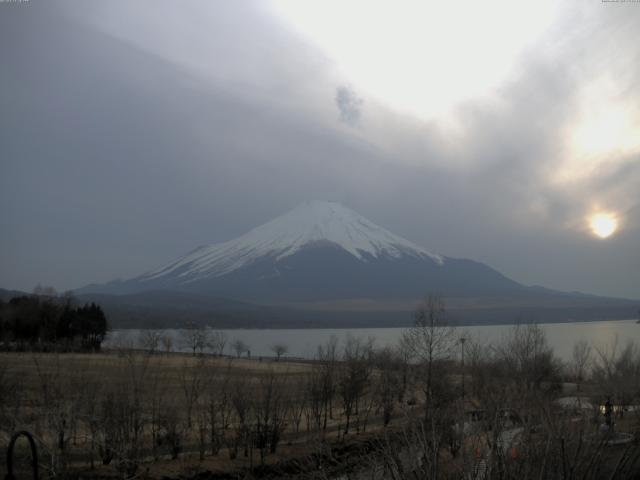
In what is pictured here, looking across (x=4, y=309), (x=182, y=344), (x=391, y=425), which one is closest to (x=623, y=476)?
(x=391, y=425)

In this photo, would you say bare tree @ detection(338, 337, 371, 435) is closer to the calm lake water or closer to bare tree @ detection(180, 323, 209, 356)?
the calm lake water

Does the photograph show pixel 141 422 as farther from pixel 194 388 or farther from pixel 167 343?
pixel 167 343

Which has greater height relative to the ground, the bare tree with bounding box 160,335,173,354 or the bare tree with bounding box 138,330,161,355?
the bare tree with bounding box 138,330,161,355

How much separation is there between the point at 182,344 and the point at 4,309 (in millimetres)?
40897

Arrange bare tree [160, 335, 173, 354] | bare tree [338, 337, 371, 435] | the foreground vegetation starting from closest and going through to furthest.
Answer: the foreground vegetation < bare tree [338, 337, 371, 435] < bare tree [160, 335, 173, 354]

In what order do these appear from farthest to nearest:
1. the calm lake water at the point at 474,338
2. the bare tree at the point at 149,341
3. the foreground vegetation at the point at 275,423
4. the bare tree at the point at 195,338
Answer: the bare tree at the point at 195,338
the calm lake water at the point at 474,338
the bare tree at the point at 149,341
the foreground vegetation at the point at 275,423

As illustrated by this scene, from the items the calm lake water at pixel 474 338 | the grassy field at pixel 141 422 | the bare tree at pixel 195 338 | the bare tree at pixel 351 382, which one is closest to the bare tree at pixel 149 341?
the calm lake water at pixel 474 338

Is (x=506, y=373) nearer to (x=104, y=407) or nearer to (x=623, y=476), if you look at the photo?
(x=104, y=407)

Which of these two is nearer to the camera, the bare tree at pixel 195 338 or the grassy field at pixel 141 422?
the grassy field at pixel 141 422

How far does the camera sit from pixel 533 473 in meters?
6.76

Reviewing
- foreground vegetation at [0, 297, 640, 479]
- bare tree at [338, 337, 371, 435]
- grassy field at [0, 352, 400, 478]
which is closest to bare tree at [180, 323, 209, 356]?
bare tree at [338, 337, 371, 435]

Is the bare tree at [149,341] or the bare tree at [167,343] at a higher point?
the bare tree at [149,341]

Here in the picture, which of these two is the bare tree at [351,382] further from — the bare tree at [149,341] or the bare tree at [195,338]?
the bare tree at [195,338]

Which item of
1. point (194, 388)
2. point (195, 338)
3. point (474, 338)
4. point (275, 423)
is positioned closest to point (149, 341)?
point (195, 338)
